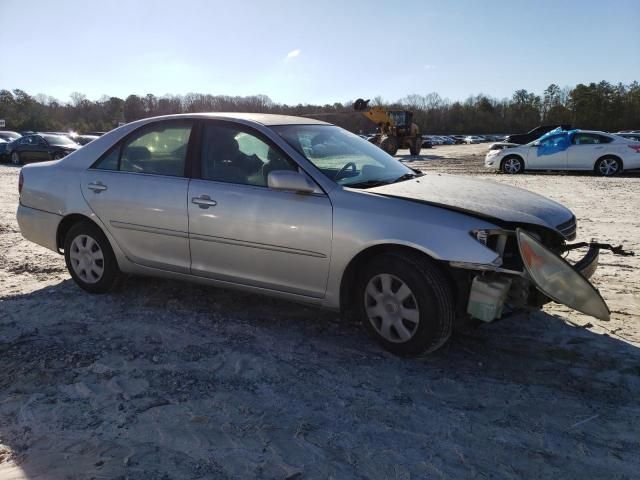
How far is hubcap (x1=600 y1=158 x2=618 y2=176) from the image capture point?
15.7 meters

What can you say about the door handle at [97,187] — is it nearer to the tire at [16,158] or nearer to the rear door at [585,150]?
the rear door at [585,150]

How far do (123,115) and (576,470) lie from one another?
81.1 metres

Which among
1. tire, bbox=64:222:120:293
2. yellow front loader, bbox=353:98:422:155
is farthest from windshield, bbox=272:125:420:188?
yellow front loader, bbox=353:98:422:155

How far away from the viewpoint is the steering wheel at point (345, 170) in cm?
380

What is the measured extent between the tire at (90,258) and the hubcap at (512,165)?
15.4 metres

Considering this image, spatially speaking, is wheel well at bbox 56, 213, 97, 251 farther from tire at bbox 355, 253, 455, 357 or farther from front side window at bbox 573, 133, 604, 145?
front side window at bbox 573, 133, 604, 145

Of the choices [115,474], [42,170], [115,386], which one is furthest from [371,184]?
[42,170]

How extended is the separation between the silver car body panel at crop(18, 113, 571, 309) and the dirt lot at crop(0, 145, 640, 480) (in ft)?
1.50

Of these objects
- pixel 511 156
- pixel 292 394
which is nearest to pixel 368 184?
pixel 292 394

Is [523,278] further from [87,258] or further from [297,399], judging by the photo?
[87,258]

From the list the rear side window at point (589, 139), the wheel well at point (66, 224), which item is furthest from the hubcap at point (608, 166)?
the wheel well at point (66, 224)

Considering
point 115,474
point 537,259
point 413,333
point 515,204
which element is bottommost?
point 115,474

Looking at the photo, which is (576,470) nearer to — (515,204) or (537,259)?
(537,259)

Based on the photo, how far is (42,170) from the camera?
5.04 metres
